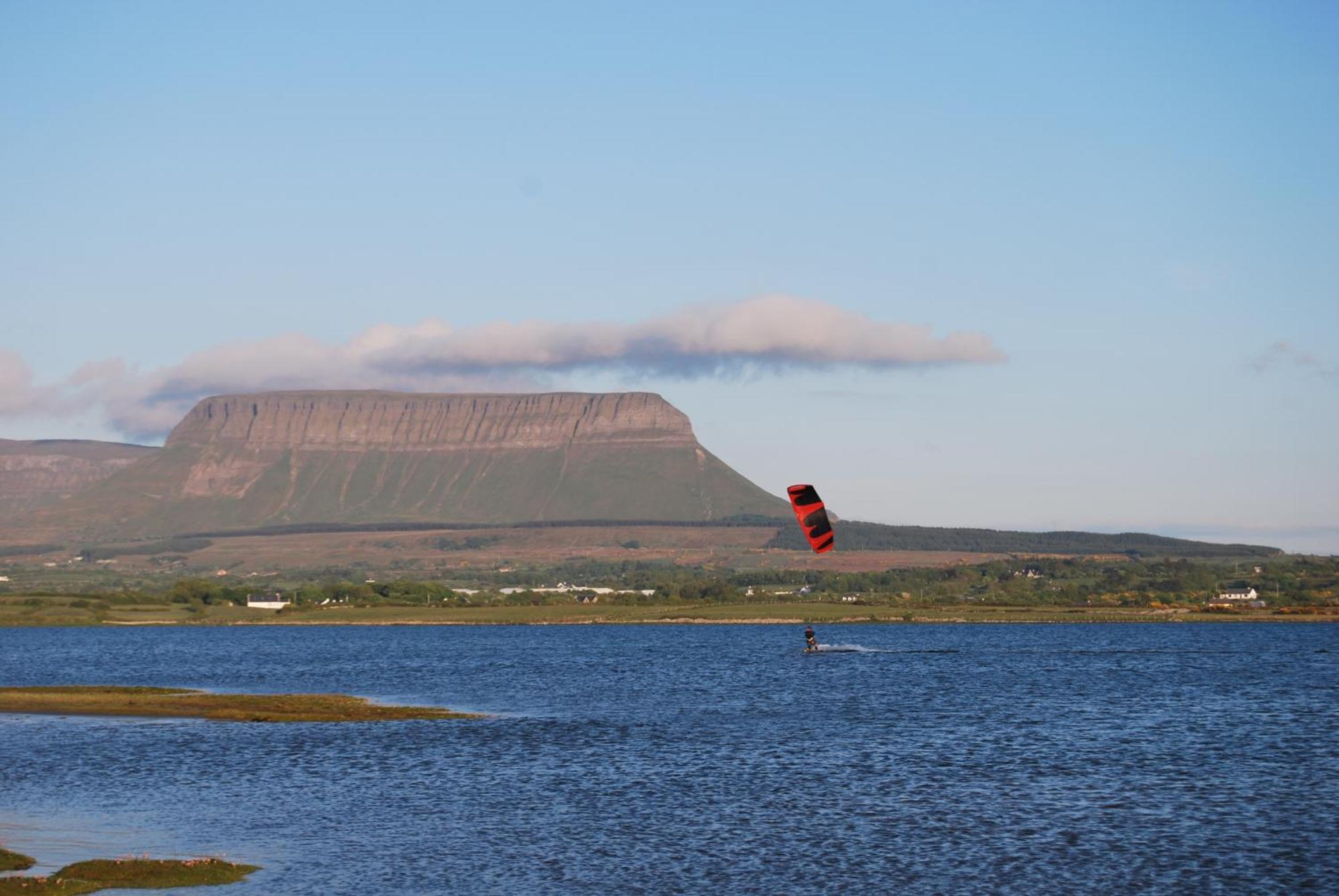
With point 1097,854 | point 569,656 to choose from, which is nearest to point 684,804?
point 1097,854

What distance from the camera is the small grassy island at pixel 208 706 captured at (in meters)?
85.0

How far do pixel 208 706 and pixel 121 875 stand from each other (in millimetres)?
49367

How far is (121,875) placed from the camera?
41.0 meters

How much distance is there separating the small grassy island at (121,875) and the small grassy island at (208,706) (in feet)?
136

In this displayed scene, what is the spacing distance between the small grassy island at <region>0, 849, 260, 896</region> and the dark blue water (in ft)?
4.00

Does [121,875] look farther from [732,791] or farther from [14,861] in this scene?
[732,791]

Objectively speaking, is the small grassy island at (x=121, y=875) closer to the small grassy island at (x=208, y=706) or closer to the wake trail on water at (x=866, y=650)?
the small grassy island at (x=208, y=706)

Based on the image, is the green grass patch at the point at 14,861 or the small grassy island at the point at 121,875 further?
the green grass patch at the point at 14,861

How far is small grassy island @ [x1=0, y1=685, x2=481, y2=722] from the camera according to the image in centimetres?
8498

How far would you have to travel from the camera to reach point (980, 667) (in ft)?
443

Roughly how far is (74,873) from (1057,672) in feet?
324

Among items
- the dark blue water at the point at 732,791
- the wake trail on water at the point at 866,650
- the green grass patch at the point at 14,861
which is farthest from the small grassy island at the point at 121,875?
the wake trail on water at the point at 866,650

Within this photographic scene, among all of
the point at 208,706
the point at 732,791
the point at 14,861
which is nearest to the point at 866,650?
the point at 208,706

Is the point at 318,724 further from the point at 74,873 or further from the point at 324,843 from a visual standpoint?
the point at 74,873
